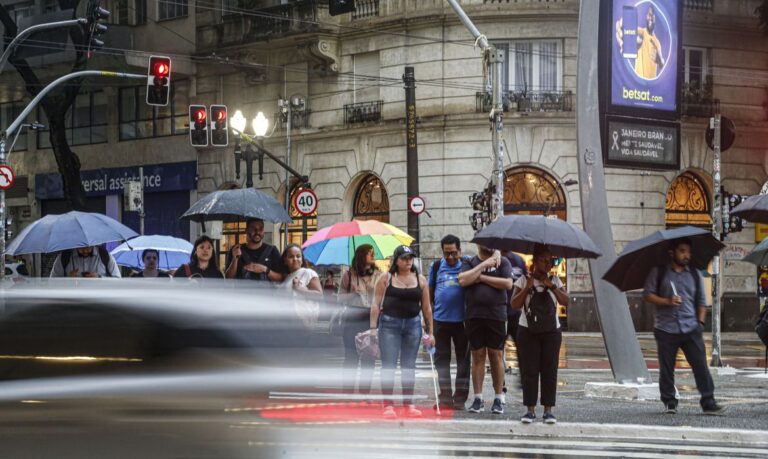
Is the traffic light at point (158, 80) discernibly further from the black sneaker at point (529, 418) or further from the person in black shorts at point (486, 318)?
the black sneaker at point (529, 418)

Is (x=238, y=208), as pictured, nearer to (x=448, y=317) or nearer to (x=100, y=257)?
(x=100, y=257)

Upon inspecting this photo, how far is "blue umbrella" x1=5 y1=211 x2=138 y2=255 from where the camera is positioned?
16.7 metres

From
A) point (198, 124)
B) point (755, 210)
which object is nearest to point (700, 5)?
point (198, 124)

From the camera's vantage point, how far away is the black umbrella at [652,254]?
42.9 feet

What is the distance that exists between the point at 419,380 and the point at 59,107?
87.3 ft

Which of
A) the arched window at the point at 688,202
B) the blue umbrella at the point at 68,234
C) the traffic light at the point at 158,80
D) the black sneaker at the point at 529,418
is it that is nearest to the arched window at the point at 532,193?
the arched window at the point at 688,202

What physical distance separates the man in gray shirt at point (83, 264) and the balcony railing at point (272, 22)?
23.1 meters

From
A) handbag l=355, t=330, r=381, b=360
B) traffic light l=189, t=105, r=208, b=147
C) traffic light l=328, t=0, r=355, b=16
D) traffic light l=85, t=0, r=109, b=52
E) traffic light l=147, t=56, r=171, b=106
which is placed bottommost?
handbag l=355, t=330, r=381, b=360

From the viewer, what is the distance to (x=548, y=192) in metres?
35.8

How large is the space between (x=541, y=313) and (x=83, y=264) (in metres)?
7.18

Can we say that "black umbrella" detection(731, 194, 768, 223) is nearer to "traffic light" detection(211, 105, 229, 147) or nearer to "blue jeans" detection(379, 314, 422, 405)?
"blue jeans" detection(379, 314, 422, 405)

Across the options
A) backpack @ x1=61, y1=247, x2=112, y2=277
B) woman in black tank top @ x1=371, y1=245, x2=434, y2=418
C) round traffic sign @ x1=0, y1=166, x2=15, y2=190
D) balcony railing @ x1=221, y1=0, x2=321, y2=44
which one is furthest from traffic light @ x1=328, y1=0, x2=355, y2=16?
balcony railing @ x1=221, y1=0, x2=321, y2=44

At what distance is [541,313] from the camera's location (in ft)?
39.5

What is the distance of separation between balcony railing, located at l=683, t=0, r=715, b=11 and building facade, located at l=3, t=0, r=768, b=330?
0.10ft
